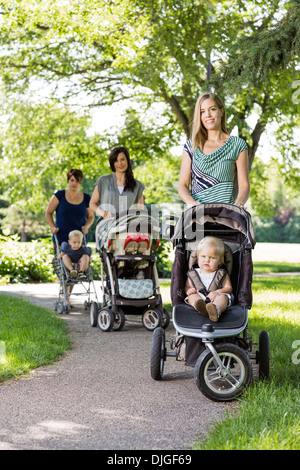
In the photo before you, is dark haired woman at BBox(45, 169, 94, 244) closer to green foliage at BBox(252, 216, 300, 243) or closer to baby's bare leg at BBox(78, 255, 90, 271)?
baby's bare leg at BBox(78, 255, 90, 271)

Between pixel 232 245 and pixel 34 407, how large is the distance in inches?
81.7

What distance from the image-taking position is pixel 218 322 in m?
4.61

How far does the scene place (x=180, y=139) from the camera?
62.9ft

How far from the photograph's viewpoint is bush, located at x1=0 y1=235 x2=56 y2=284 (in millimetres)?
14551

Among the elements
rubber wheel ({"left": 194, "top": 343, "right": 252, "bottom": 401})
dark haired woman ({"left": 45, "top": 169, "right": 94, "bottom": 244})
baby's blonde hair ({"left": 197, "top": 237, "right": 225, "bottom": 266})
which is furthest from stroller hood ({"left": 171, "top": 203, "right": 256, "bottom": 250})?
dark haired woman ({"left": 45, "top": 169, "right": 94, "bottom": 244})

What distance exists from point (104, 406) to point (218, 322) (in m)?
1.04

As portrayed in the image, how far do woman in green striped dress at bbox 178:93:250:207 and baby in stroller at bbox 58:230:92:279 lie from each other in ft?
12.8

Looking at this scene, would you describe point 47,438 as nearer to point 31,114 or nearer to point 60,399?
point 60,399

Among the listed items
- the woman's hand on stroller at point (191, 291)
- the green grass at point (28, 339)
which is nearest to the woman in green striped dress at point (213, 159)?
the woman's hand on stroller at point (191, 291)

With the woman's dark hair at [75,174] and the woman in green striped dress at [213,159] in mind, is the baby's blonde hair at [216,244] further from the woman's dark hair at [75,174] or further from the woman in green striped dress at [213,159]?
the woman's dark hair at [75,174]

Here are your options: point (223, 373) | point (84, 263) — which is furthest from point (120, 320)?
point (223, 373)

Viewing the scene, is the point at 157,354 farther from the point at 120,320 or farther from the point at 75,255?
the point at 75,255

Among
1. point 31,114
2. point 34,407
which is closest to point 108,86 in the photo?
point 31,114

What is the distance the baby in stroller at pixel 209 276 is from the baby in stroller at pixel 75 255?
165 inches
